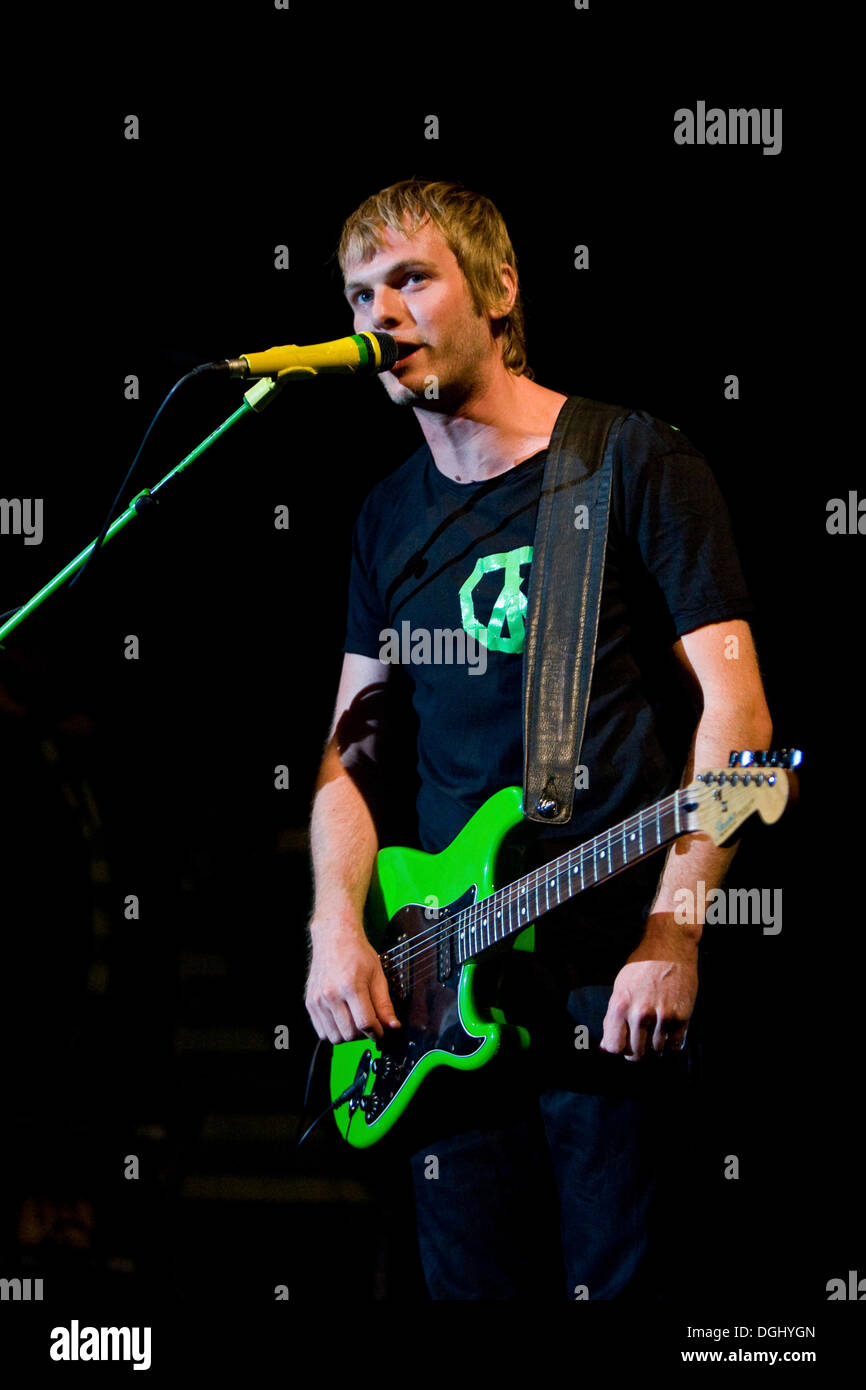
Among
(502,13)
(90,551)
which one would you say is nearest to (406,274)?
(502,13)

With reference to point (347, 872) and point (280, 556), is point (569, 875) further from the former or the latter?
point (280, 556)

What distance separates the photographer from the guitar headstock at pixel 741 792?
161cm

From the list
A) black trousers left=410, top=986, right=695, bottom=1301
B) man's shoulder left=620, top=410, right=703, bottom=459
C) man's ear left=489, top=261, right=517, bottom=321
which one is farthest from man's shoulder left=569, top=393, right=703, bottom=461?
black trousers left=410, top=986, right=695, bottom=1301

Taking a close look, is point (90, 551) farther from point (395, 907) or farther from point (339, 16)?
point (339, 16)

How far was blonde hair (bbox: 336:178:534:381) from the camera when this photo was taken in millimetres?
2580

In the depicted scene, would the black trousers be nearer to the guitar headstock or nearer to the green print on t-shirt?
the guitar headstock

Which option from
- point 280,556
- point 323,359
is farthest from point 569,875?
point 280,556

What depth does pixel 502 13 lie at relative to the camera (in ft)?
9.11

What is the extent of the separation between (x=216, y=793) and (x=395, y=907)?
3.69ft

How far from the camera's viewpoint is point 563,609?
2.15 m

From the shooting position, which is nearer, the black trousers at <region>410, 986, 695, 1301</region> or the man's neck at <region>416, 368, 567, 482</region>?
the black trousers at <region>410, 986, 695, 1301</region>

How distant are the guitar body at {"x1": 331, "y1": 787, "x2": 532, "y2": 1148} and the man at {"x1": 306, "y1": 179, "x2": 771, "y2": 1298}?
47 millimetres

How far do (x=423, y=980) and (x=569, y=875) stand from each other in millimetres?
473

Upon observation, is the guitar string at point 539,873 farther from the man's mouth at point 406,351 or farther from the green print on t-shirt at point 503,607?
the man's mouth at point 406,351
